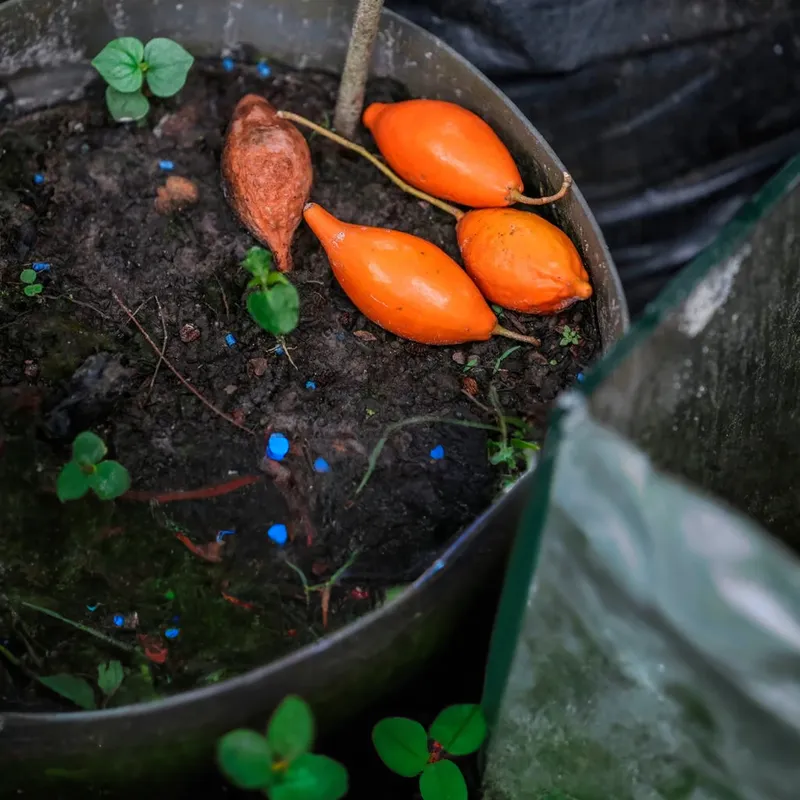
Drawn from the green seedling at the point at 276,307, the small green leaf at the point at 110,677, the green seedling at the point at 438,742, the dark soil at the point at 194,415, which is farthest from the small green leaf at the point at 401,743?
the green seedling at the point at 276,307

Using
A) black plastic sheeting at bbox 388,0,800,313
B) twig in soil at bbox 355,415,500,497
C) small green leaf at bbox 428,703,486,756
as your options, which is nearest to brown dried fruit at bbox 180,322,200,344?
twig in soil at bbox 355,415,500,497

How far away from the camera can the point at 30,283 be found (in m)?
0.83

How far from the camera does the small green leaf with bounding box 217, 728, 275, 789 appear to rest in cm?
53

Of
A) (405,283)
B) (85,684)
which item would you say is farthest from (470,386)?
(85,684)

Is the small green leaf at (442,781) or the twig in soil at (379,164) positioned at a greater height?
the twig in soil at (379,164)

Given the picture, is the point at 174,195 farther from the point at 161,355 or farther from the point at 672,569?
the point at 672,569

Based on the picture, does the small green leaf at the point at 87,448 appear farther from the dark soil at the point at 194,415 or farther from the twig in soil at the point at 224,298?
the twig in soil at the point at 224,298

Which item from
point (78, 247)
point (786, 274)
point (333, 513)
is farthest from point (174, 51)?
point (786, 274)

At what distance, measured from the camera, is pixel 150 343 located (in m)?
0.83

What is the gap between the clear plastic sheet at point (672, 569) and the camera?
37 cm

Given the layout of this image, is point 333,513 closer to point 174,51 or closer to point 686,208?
point 174,51

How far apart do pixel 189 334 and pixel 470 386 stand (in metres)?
0.29

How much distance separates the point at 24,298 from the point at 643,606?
0.68 meters

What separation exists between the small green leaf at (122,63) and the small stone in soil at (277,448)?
0.38m
